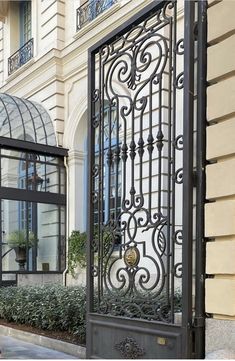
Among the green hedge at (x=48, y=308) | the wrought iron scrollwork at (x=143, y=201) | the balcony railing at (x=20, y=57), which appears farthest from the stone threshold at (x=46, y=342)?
the balcony railing at (x=20, y=57)

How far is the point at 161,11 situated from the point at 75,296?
5266mm

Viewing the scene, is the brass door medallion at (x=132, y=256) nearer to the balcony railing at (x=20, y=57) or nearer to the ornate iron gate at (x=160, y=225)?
the ornate iron gate at (x=160, y=225)

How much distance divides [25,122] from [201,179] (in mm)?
11512

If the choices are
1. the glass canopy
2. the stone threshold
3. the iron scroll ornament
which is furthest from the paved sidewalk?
the glass canopy

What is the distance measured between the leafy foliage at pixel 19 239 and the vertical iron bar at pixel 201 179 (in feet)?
34.8

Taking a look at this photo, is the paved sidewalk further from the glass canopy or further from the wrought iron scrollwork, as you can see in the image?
the glass canopy

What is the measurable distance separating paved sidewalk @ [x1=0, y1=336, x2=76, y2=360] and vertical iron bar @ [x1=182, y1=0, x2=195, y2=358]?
353 centimetres

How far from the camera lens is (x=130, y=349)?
16.2ft

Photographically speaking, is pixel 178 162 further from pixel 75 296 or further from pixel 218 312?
pixel 75 296

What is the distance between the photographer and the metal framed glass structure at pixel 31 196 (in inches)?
571

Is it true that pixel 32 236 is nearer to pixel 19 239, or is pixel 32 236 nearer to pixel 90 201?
pixel 19 239

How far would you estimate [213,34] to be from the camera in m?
4.57

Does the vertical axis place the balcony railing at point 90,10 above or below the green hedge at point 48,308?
above

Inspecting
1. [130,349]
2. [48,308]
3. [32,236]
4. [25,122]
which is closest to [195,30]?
[130,349]
